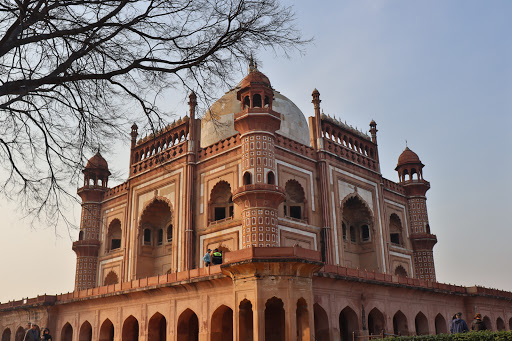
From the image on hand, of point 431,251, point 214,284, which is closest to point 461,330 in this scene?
point 214,284


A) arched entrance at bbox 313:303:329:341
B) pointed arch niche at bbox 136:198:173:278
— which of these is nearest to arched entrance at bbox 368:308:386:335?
arched entrance at bbox 313:303:329:341

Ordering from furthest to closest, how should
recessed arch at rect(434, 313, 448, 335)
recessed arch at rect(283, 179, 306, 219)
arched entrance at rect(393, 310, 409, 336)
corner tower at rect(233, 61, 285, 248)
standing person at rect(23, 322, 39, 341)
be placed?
recessed arch at rect(283, 179, 306, 219) < recessed arch at rect(434, 313, 448, 335) < arched entrance at rect(393, 310, 409, 336) < corner tower at rect(233, 61, 285, 248) < standing person at rect(23, 322, 39, 341)

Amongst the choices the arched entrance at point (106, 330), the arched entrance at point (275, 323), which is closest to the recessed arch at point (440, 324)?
the arched entrance at point (275, 323)

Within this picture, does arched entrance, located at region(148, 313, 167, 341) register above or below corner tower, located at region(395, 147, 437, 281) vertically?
below

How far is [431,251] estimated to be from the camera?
2720cm

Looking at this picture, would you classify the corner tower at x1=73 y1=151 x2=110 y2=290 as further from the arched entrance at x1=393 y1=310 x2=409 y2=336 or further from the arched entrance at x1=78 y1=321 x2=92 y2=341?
the arched entrance at x1=393 y1=310 x2=409 y2=336

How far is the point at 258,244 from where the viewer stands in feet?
58.2

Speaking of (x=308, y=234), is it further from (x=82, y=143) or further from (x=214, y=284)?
(x=82, y=143)

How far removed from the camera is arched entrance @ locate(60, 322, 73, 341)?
841 inches

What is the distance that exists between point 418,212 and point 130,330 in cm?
1679

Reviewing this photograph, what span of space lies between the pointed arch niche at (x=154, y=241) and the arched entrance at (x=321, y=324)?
32.5ft

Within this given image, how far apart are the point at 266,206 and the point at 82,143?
40.4 feet

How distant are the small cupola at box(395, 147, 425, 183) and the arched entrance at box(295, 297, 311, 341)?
56.1 feet

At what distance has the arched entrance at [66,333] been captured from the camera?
70.1 feet
